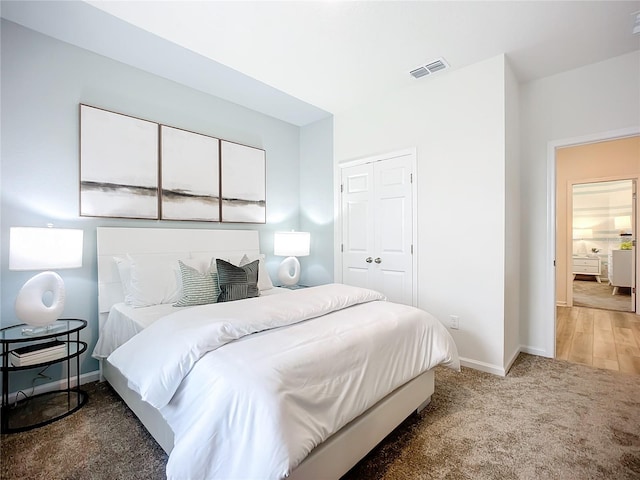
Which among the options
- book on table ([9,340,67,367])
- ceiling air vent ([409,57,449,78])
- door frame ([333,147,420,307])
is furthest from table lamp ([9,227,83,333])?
ceiling air vent ([409,57,449,78])

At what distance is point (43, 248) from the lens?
6.67 feet

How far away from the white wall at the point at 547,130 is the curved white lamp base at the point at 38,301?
4.09m

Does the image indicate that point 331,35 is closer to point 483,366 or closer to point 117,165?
point 117,165

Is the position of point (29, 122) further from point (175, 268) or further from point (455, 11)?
point (455, 11)

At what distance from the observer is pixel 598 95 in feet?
9.47

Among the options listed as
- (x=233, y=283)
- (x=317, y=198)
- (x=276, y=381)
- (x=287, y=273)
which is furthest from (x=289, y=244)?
(x=276, y=381)

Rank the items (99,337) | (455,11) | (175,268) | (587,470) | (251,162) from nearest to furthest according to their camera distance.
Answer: (587,470) → (455,11) → (99,337) → (175,268) → (251,162)

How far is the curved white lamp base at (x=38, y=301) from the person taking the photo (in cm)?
203

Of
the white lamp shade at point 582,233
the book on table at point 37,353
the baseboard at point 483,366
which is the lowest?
the baseboard at point 483,366

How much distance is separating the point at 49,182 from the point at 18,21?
1.15 metres

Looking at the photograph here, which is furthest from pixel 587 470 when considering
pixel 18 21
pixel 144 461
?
pixel 18 21

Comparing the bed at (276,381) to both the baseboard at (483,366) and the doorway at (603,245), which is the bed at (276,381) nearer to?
Answer: the baseboard at (483,366)

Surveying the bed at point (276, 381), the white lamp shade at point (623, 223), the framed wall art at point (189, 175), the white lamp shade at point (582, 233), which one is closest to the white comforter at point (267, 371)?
the bed at point (276, 381)

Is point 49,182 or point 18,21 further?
point 49,182
